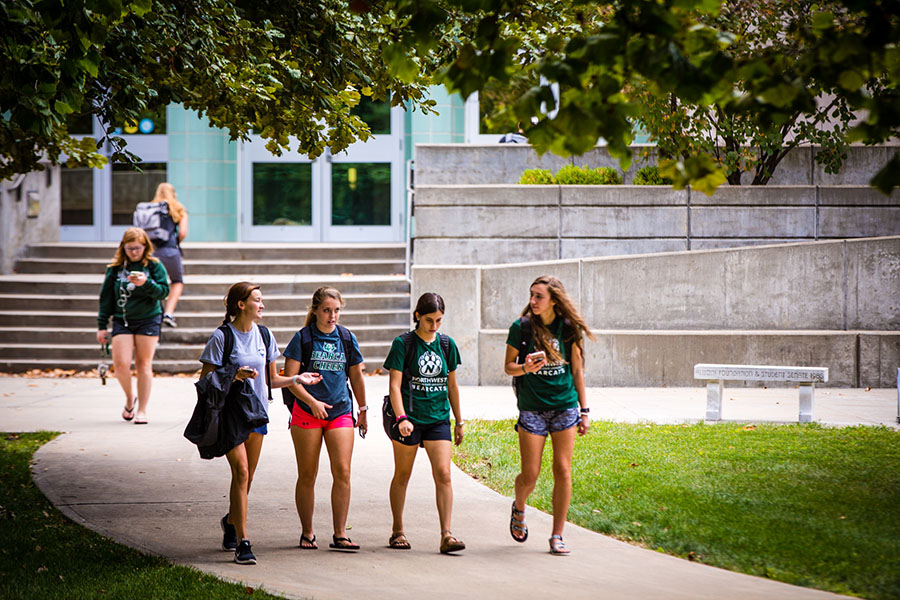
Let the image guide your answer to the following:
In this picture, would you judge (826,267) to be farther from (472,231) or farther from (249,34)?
(249,34)

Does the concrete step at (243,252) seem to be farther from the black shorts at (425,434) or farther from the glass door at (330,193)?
the black shorts at (425,434)

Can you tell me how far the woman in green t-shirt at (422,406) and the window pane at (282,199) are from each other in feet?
51.6

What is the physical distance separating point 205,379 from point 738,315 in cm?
977

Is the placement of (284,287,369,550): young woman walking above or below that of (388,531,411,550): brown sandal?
above

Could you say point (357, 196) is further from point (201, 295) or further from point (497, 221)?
point (497, 221)

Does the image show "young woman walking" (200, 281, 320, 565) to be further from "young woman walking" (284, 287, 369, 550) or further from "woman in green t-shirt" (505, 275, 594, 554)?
"woman in green t-shirt" (505, 275, 594, 554)

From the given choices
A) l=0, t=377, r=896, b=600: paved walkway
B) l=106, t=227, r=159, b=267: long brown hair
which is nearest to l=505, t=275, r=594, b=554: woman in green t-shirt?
l=0, t=377, r=896, b=600: paved walkway

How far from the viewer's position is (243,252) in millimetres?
18625

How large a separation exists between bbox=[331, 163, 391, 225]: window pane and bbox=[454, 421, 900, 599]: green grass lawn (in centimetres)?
1156

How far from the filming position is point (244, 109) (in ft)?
27.3

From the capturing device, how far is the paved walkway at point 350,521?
5668 millimetres

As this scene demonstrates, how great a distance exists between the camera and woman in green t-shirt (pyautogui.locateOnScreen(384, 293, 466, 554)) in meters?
6.37

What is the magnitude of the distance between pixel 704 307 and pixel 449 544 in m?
8.83

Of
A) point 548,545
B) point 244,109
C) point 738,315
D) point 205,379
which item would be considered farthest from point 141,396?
point 738,315
